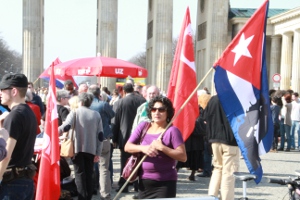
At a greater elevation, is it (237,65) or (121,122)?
(237,65)

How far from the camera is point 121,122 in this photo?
9.09 meters

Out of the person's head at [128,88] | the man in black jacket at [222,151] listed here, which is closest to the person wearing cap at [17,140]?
the man in black jacket at [222,151]

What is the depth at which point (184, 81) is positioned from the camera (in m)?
6.39

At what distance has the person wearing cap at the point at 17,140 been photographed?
4.06m

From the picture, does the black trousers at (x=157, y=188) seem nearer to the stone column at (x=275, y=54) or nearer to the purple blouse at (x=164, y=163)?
the purple blouse at (x=164, y=163)

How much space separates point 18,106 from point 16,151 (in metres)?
0.39

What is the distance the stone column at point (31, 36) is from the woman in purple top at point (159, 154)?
3212 centimetres

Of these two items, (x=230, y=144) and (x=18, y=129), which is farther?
(x=230, y=144)

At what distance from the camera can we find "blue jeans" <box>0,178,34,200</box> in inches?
161

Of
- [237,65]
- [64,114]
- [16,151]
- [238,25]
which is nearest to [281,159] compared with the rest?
[64,114]

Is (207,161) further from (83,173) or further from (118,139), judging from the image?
(83,173)

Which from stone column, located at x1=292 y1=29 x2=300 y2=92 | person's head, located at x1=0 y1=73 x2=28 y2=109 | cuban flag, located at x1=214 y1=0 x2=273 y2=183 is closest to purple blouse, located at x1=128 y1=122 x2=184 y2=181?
cuban flag, located at x1=214 y1=0 x2=273 y2=183

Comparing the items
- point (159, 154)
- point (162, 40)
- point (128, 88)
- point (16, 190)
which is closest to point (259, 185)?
point (128, 88)

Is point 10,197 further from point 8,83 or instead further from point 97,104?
point 97,104
